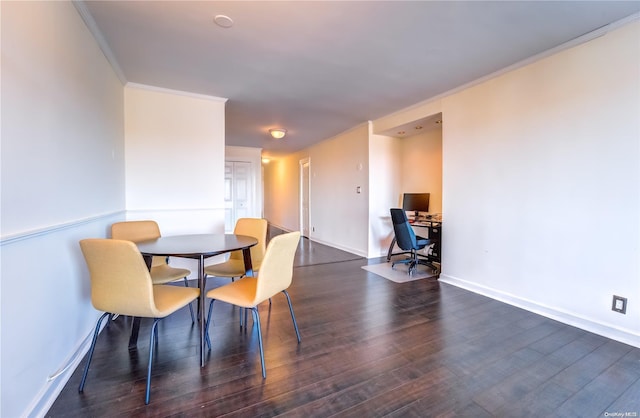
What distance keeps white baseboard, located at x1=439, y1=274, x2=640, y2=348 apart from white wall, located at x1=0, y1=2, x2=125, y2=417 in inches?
145

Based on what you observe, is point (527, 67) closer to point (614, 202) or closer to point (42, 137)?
point (614, 202)

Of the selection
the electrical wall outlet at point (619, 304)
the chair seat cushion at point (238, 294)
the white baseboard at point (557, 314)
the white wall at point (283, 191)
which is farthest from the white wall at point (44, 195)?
the white wall at point (283, 191)

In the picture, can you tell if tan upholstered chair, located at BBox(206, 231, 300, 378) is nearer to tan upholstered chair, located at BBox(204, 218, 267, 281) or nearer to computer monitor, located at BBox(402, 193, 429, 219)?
tan upholstered chair, located at BBox(204, 218, 267, 281)

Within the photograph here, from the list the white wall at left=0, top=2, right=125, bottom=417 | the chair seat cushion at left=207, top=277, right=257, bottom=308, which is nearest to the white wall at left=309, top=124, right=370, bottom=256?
the chair seat cushion at left=207, top=277, right=257, bottom=308

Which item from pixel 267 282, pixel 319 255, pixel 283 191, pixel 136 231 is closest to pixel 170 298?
pixel 267 282

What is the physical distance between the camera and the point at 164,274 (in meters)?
2.34

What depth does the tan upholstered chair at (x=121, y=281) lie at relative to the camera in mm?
1461

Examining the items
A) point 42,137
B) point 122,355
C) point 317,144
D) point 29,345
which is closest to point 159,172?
point 42,137

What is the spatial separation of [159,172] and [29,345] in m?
2.43

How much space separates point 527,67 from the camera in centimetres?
272

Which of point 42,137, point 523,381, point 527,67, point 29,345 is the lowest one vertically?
point 523,381

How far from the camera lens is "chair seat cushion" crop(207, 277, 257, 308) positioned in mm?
1730

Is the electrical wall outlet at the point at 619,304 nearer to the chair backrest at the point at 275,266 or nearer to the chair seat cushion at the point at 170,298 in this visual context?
the chair backrest at the point at 275,266

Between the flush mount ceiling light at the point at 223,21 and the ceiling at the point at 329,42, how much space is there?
30 millimetres
